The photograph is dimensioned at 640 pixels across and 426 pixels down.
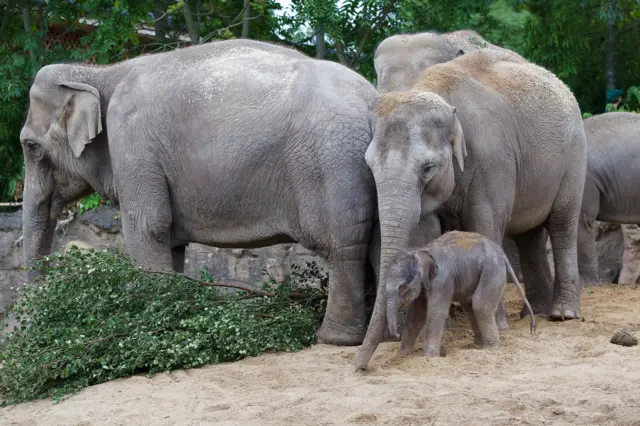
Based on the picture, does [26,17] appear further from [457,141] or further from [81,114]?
[457,141]

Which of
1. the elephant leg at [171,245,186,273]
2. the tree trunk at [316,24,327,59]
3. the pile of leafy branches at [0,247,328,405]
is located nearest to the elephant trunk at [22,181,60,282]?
the pile of leafy branches at [0,247,328,405]

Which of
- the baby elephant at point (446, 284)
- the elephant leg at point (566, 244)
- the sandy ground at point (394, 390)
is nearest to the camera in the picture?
the sandy ground at point (394, 390)

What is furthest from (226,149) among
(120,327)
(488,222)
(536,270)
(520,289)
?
(536,270)

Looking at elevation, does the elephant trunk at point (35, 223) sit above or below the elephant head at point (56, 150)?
below

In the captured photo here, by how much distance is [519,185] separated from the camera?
25.4 feet

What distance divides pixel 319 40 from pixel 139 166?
12.8 ft

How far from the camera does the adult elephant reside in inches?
286

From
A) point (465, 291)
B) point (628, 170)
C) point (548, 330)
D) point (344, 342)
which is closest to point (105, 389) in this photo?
point (344, 342)

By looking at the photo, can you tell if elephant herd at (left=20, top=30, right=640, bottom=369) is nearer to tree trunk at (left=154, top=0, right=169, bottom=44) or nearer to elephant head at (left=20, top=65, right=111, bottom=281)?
elephant head at (left=20, top=65, right=111, bottom=281)

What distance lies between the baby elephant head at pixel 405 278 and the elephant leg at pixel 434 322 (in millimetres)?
102

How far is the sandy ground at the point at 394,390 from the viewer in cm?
528

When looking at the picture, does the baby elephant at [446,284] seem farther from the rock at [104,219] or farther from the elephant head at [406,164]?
the rock at [104,219]

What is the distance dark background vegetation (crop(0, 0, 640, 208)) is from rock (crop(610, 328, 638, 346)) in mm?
4740

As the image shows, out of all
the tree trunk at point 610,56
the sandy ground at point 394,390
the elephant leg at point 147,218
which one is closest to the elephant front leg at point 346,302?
the sandy ground at point 394,390
